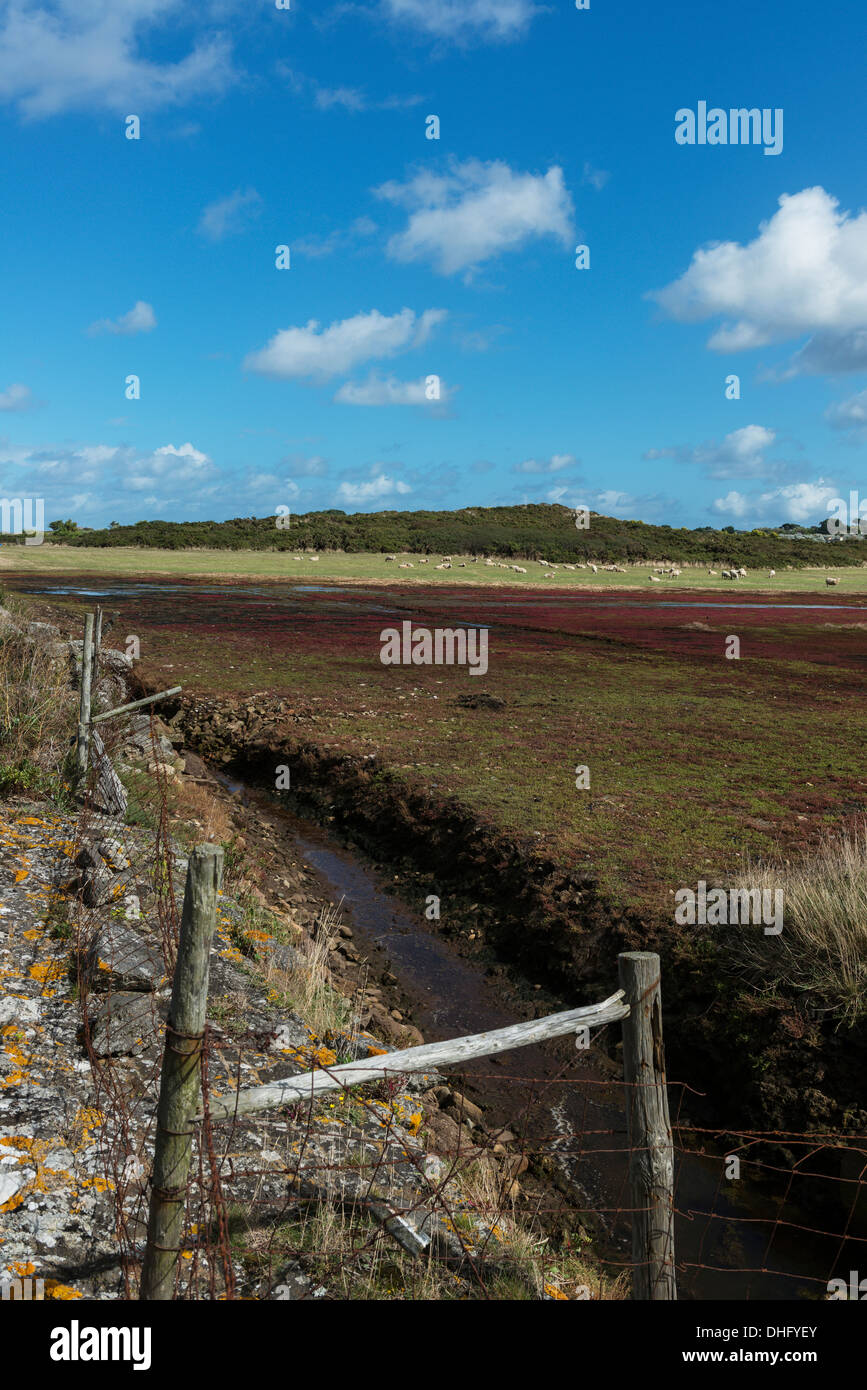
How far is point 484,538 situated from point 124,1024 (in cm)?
13646

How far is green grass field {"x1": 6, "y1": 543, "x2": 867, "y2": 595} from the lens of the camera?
7438 centimetres

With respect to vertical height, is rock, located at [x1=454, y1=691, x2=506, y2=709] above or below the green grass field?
below

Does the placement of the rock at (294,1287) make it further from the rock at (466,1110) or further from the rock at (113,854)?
the rock at (113,854)

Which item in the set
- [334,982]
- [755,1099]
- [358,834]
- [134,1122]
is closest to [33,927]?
[134,1122]

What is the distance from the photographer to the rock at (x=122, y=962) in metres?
5.88

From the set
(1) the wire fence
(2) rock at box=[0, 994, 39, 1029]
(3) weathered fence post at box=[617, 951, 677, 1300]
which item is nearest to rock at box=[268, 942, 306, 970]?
(1) the wire fence

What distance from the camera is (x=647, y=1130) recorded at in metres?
3.66

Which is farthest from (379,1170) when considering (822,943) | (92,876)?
(822,943)

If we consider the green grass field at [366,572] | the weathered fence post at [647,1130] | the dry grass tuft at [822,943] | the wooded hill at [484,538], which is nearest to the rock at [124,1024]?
the weathered fence post at [647,1130]

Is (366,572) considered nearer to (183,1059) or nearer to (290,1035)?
(290,1035)

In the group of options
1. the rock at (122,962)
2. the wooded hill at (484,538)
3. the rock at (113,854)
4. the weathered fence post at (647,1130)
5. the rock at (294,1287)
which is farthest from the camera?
the wooded hill at (484,538)

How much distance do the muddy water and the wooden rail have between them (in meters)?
0.54

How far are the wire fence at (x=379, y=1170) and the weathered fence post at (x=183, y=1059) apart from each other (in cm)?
11

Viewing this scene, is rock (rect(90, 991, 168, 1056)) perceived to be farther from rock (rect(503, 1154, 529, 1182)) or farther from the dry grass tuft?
the dry grass tuft
